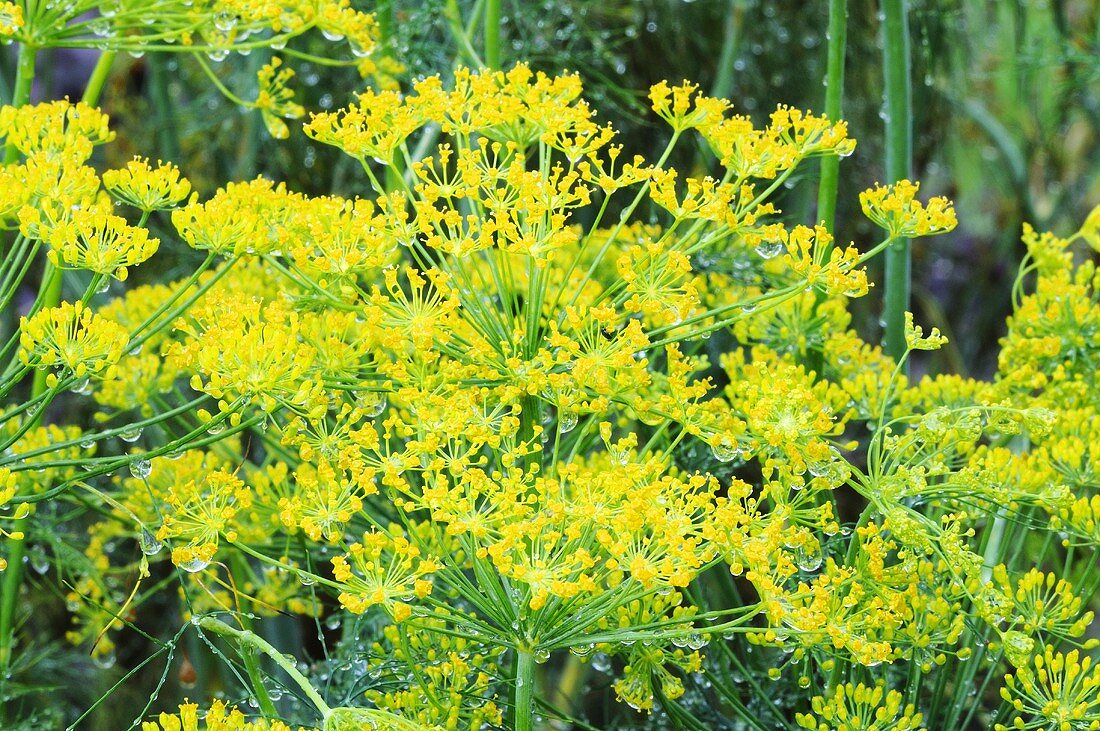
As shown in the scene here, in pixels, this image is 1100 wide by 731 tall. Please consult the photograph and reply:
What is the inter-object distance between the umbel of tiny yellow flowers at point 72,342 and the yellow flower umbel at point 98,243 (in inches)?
2.2

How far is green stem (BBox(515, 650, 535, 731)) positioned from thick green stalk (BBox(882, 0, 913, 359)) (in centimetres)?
82

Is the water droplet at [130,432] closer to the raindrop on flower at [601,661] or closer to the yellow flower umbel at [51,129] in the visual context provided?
the yellow flower umbel at [51,129]

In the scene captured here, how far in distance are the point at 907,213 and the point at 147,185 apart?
0.85m

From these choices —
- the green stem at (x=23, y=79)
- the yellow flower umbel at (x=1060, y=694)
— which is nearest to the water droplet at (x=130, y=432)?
the green stem at (x=23, y=79)

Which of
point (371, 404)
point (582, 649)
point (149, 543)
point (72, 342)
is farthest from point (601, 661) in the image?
point (72, 342)

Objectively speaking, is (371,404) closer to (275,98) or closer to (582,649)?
(582,649)

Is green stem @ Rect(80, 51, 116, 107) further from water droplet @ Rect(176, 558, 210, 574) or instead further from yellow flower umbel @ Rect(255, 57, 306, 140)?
water droplet @ Rect(176, 558, 210, 574)

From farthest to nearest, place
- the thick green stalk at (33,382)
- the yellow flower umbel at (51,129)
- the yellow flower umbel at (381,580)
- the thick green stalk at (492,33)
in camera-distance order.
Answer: the thick green stalk at (492,33)
the thick green stalk at (33,382)
the yellow flower umbel at (51,129)
the yellow flower umbel at (381,580)

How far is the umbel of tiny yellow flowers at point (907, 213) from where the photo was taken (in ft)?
4.24

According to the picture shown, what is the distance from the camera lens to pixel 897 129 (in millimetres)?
1748

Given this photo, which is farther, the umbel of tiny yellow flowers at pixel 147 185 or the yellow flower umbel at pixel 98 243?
the umbel of tiny yellow flowers at pixel 147 185

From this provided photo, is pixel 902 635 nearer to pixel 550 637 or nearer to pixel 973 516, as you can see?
pixel 973 516

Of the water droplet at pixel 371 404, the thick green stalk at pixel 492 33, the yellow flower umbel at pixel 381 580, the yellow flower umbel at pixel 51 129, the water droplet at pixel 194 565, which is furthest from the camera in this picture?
the thick green stalk at pixel 492 33

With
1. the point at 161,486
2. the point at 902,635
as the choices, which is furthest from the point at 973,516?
Result: the point at 161,486
